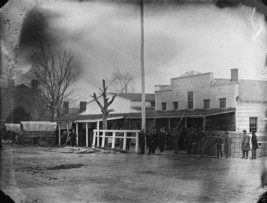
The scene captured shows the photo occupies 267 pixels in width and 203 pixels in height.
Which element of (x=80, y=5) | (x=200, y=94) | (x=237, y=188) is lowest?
(x=237, y=188)

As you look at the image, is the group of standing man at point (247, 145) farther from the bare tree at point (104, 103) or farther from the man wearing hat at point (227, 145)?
the bare tree at point (104, 103)

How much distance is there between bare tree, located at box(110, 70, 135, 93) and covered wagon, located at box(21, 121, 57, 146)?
0.50 meters

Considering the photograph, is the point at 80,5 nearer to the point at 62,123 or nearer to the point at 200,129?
the point at 62,123

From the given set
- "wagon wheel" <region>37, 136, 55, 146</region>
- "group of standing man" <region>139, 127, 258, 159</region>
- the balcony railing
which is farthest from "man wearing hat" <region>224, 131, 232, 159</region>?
"wagon wheel" <region>37, 136, 55, 146</region>

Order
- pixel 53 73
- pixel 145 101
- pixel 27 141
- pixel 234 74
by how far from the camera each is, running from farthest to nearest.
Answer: pixel 27 141, pixel 53 73, pixel 234 74, pixel 145 101

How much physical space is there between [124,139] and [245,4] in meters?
1.18

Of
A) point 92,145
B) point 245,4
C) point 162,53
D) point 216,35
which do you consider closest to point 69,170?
point 92,145

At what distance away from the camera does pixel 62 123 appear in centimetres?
303

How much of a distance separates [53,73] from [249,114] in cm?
127

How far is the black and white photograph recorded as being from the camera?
9.24 feet

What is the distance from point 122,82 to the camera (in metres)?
2.83

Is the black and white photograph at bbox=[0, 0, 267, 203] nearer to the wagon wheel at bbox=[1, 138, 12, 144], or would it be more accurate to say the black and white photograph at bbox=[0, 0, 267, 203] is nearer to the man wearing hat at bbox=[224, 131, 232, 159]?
the man wearing hat at bbox=[224, 131, 232, 159]

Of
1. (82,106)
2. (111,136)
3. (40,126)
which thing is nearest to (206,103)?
(111,136)

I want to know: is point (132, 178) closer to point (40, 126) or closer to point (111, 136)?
point (111, 136)
